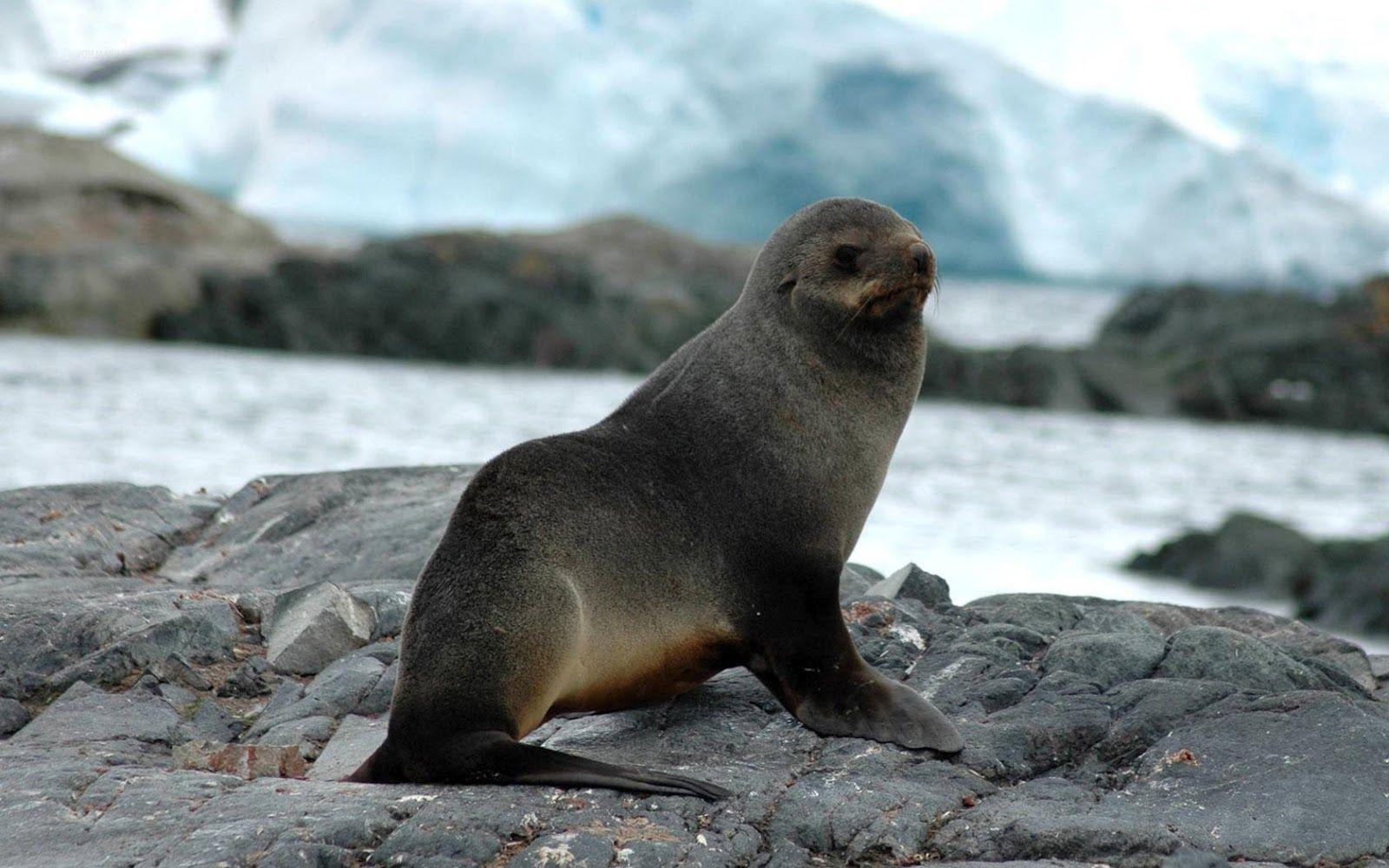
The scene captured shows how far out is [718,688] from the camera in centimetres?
474

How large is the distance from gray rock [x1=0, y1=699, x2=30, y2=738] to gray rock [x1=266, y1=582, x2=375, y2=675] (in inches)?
31.8

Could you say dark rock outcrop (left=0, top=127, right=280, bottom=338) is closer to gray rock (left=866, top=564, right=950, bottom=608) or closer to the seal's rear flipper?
gray rock (left=866, top=564, right=950, bottom=608)

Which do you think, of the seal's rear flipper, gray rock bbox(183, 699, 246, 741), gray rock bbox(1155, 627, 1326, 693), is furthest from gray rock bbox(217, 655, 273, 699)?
gray rock bbox(1155, 627, 1326, 693)

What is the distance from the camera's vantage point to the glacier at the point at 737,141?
50.0 meters

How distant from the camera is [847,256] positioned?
4.73 metres

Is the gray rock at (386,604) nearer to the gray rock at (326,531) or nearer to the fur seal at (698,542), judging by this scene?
the gray rock at (326,531)

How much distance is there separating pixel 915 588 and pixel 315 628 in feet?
7.45

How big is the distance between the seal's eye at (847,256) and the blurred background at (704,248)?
36.1 feet

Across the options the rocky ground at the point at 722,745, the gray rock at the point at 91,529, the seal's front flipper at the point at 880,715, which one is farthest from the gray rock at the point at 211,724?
the seal's front flipper at the point at 880,715

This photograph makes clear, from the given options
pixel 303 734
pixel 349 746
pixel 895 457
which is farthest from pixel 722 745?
pixel 895 457

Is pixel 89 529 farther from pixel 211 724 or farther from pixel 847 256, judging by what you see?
pixel 847 256

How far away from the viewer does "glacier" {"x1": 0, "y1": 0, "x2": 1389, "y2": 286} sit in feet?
164

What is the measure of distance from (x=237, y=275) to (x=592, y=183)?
2034 cm

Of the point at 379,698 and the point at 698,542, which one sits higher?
the point at 698,542
